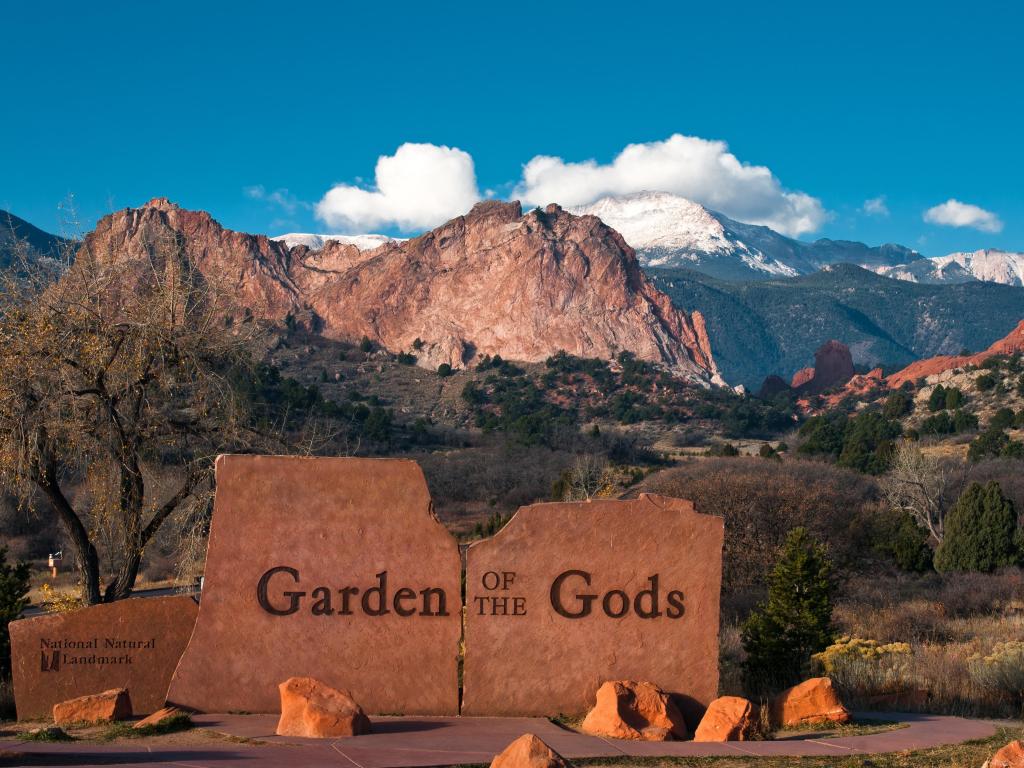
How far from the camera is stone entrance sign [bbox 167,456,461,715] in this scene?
9.84 m

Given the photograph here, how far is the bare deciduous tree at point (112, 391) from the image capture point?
40.9 feet

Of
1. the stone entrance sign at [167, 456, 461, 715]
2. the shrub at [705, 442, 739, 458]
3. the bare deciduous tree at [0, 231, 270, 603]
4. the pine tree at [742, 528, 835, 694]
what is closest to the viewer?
the stone entrance sign at [167, 456, 461, 715]

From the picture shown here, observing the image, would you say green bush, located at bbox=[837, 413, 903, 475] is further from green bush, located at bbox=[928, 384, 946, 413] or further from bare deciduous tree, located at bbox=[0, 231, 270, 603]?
bare deciduous tree, located at bbox=[0, 231, 270, 603]

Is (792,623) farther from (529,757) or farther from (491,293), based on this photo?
(491,293)

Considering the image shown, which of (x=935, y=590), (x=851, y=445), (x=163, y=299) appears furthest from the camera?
(x=851, y=445)

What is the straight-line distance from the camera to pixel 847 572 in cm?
2750

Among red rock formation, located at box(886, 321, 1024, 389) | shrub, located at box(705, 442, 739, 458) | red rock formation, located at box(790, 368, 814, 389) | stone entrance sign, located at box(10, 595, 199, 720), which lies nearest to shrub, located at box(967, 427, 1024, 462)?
shrub, located at box(705, 442, 739, 458)

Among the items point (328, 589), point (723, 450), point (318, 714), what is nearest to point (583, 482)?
point (723, 450)

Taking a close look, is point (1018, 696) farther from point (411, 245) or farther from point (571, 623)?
point (411, 245)

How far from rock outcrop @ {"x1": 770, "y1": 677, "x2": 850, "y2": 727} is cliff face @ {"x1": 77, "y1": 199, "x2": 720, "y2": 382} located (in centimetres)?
10733

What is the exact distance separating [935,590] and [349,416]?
48.4 metres

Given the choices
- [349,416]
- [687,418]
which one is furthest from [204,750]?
[687,418]

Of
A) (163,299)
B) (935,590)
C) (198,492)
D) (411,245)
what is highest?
(411,245)

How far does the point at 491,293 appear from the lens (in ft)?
407
